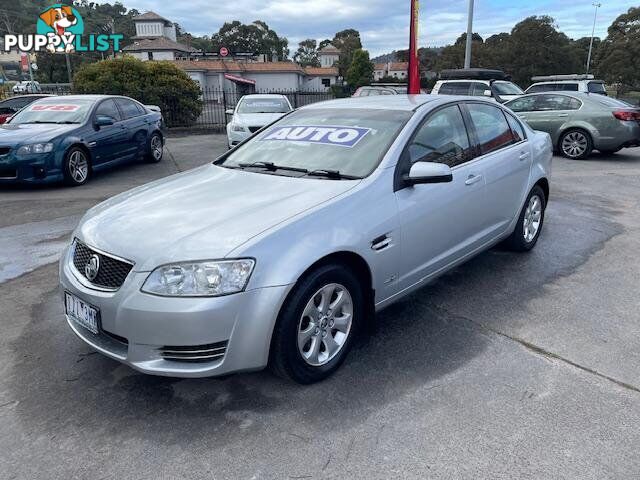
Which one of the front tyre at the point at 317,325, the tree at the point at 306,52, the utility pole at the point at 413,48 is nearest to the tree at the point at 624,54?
the utility pole at the point at 413,48

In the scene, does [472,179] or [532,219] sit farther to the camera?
[532,219]

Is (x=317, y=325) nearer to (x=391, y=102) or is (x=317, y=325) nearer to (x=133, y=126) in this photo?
(x=391, y=102)

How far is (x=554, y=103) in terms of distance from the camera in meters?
11.9

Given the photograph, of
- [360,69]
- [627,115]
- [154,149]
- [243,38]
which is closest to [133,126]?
[154,149]

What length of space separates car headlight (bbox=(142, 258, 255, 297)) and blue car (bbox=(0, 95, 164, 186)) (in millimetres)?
6789

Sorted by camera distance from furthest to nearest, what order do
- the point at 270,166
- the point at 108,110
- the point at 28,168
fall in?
the point at 108,110 → the point at 28,168 → the point at 270,166

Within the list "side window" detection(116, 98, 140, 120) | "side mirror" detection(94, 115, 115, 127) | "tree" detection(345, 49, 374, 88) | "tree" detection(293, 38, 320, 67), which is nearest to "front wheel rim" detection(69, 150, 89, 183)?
"side mirror" detection(94, 115, 115, 127)

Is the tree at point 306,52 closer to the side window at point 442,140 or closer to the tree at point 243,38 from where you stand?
the tree at point 243,38

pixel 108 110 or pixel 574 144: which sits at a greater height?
pixel 108 110

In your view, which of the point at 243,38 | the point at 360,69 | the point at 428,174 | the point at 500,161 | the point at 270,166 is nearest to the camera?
the point at 428,174

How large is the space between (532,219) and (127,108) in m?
8.30

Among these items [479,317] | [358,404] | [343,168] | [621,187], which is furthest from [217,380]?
[621,187]

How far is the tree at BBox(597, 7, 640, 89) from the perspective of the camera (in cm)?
4678

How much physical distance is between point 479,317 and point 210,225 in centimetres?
218
